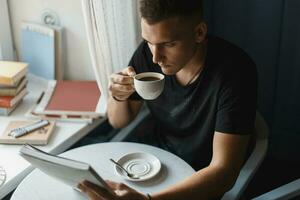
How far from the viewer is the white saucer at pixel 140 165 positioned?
1395 mm

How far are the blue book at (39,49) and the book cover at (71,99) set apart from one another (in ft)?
0.40

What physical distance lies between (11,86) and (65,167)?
0.84 metres

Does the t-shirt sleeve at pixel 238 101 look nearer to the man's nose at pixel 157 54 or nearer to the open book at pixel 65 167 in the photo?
the man's nose at pixel 157 54

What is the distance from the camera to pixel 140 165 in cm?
145

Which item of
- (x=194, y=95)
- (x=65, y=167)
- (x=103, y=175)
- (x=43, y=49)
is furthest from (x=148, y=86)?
(x=43, y=49)

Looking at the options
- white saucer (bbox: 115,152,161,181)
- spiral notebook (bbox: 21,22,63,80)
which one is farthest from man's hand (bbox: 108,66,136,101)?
spiral notebook (bbox: 21,22,63,80)

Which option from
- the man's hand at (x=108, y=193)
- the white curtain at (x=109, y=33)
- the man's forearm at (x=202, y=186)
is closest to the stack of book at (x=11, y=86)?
the white curtain at (x=109, y=33)

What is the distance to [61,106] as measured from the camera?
1.77 m

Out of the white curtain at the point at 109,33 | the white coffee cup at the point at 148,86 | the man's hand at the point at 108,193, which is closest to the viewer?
the man's hand at the point at 108,193

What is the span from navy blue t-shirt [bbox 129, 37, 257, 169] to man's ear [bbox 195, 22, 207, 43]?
3.5 inches

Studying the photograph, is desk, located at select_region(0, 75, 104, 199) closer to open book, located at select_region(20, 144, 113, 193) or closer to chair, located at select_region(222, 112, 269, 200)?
open book, located at select_region(20, 144, 113, 193)

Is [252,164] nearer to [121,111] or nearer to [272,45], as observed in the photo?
[121,111]

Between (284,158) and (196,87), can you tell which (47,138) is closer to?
(196,87)

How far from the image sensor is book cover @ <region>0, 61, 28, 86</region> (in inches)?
69.1
